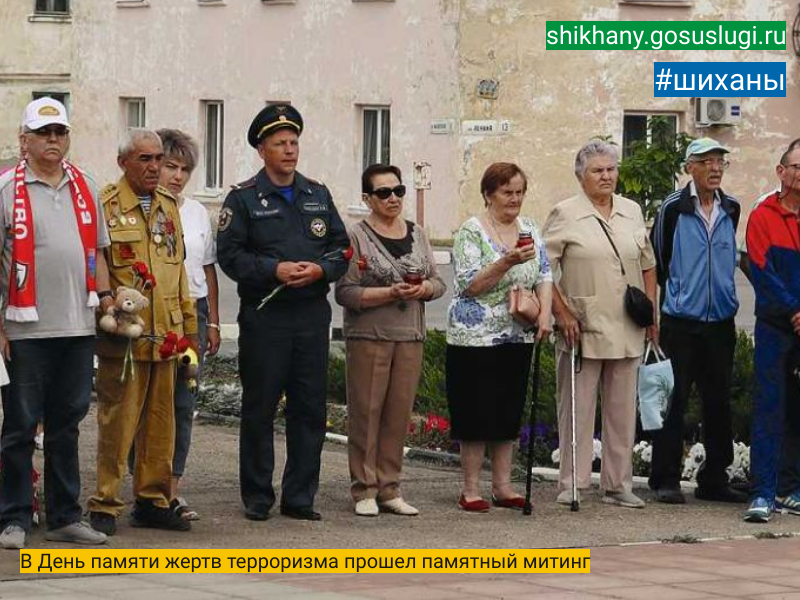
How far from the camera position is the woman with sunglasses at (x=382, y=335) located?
11430 millimetres

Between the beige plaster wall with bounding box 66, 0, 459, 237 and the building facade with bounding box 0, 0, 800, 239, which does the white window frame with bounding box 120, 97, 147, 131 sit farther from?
the building facade with bounding box 0, 0, 800, 239

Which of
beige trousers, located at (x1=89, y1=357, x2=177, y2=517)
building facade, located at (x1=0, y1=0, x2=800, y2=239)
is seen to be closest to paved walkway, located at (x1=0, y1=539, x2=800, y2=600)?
beige trousers, located at (x1=89, y1=357, x2=177, y2=517)

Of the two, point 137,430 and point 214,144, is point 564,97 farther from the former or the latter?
point 137,430

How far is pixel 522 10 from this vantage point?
118 ft

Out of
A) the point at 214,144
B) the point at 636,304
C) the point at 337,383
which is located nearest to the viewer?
the point at 636,304

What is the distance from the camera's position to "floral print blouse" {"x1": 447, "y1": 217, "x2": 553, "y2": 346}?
11.6m

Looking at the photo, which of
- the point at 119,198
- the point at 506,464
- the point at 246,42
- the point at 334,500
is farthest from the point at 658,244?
the point at 246,42

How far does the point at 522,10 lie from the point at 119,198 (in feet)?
86.0

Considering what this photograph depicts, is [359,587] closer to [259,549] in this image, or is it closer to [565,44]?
[259,549]

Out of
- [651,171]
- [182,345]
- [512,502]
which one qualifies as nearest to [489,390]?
[512,502]

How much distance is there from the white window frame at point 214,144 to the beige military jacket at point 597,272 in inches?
1203

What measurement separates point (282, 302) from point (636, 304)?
6.78 ft

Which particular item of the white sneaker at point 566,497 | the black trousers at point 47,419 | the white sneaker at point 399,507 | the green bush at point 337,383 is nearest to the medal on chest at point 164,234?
the black trousers at point 47,419

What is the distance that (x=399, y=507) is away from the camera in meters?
11.4
